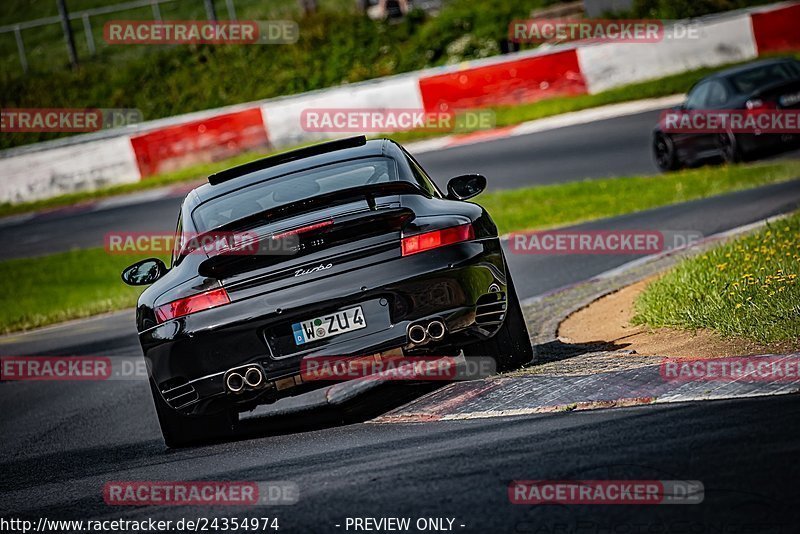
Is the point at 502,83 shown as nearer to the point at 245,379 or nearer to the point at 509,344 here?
the point at 509,344

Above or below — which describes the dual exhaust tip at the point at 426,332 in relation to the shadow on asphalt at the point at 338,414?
above

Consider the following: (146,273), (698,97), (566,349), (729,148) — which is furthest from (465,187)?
(698,97)

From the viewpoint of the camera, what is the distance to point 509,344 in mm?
7004

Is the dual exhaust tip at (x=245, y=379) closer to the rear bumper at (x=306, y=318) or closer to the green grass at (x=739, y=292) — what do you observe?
the rear bumper at (x=306, y=318)

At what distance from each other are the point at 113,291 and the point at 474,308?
12.3 m

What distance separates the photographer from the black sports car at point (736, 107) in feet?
55.5

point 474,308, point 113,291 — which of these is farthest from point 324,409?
point 113,291

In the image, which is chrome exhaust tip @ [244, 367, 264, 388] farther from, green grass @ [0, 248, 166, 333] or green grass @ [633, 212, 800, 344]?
green grass @ [0, 248, 166, 333]

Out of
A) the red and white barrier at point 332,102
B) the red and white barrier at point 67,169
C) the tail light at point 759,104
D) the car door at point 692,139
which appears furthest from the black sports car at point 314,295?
the red and white barrier at point 67,169

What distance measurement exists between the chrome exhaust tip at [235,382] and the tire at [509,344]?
4.25 ft

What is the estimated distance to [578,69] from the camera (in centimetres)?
2553

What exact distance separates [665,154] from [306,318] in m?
13.2

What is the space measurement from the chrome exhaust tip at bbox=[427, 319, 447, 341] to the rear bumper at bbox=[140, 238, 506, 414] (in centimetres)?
4

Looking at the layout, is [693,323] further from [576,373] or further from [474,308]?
[474,308]
